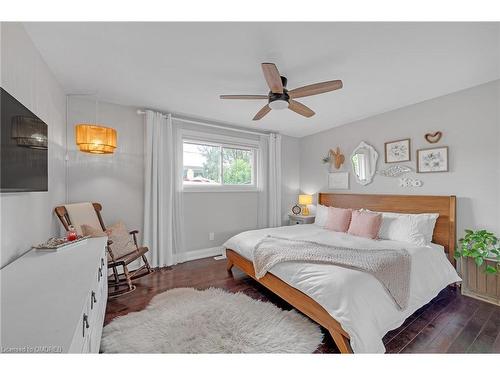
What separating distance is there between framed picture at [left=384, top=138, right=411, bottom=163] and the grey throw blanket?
1.60m

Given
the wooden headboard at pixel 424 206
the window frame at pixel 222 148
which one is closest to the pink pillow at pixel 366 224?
the wooden headboard at pixel 424 206

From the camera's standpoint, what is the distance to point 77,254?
1.68 meters

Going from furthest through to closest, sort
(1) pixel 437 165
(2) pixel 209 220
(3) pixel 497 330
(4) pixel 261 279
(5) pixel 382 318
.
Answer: (2) pixel 209 220 → (1) pixel 437 165 → (4) pixel 261 279 → (3) pixel 497 330 → (5) pixel 382 318

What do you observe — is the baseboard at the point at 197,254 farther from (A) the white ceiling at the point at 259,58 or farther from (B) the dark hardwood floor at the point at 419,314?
(A) the white ceiling at the point at 259,58

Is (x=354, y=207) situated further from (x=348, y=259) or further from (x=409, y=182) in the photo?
(x=348, y=259)

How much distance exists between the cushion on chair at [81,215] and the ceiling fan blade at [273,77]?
2.53 m

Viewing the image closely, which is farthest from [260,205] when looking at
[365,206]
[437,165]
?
[437,165]

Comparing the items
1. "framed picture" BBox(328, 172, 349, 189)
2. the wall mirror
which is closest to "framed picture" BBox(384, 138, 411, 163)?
the wall mirror

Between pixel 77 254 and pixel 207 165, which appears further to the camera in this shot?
pixel 207 165

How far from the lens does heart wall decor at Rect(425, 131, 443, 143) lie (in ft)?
9.45

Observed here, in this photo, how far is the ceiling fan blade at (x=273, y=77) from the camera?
1.68m

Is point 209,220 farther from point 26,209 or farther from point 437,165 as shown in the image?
point 437,165

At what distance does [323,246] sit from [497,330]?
1528 millimetres
